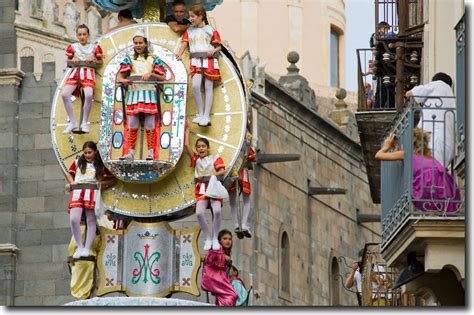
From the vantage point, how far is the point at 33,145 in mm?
52312

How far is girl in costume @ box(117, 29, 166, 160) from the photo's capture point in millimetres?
29203

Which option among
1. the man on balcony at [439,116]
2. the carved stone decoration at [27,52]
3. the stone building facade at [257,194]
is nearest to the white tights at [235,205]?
the man on balcony at [439,116]

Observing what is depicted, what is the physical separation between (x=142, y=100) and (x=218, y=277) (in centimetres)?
214

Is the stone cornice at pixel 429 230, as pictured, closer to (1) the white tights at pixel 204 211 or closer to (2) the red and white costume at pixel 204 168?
(1) the white tights at pixel 204 211

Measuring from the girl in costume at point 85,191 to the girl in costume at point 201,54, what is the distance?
1.26m

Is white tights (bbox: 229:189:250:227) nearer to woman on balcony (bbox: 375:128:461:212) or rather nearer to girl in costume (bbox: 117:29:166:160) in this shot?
girl in costume (bbox: 117:29:166:160)

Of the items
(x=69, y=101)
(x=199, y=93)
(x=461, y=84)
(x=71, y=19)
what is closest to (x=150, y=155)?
(x=199, y=93)

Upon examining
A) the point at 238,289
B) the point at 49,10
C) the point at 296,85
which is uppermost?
the point at 49,10

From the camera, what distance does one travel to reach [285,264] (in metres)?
61.3

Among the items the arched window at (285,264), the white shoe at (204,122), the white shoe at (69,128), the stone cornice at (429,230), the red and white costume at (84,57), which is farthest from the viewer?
the arched window at (285,264)

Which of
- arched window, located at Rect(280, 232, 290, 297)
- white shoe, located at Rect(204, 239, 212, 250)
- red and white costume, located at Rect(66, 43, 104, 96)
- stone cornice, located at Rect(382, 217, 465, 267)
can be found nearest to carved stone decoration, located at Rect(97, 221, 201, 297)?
white shoe, located at Rect(204, 239, 212, 250)

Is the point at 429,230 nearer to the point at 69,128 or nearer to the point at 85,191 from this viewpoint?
the point at 85,191

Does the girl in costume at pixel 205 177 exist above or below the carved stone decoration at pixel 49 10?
below

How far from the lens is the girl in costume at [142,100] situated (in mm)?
29203
